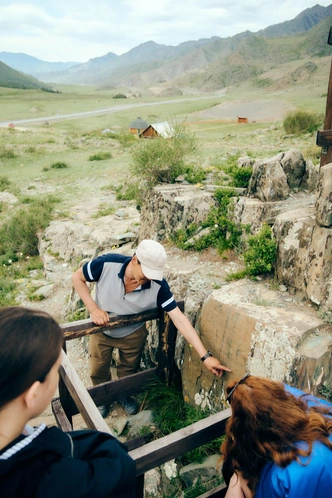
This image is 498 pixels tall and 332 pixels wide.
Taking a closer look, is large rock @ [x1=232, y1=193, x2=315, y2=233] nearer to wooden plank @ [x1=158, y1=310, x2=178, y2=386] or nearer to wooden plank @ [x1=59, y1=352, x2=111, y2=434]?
wooden plank @ [x1=158, y1=310, x2=178, y2=386]

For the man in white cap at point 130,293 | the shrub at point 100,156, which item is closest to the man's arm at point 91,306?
the man in white cap at point 130,293

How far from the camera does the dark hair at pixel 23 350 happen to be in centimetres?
119

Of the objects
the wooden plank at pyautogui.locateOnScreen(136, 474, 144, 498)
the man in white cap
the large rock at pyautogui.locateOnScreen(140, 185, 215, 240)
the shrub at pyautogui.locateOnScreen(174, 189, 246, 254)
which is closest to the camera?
the wooden plank at pyautogui.locateOnScreen(136, 474, 144, 498)

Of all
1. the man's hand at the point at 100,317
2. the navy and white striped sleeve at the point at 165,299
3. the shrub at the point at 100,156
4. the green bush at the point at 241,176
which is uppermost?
the green bush at the point at 241,176

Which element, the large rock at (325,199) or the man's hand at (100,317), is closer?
the man's hand at (100,317)

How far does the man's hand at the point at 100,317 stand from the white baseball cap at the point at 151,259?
0.54 m

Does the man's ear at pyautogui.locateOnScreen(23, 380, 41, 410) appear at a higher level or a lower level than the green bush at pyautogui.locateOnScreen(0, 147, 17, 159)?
higher

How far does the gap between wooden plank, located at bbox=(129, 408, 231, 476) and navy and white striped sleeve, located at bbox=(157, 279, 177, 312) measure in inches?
49.2

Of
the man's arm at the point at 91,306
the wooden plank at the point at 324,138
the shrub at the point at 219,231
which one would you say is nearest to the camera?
the man's arm at the point at 91,306

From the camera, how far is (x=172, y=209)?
19.2ft

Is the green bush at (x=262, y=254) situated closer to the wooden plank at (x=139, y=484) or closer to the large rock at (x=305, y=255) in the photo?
the large rock at (x=305, y=255)

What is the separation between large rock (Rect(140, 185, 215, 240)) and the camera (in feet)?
18.6

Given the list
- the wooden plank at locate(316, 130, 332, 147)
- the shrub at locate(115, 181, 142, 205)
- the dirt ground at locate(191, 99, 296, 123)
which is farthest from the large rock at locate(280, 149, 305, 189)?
the dirt ground at locate(191, 99, 296, 123)

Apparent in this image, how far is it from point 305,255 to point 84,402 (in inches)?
98.9
